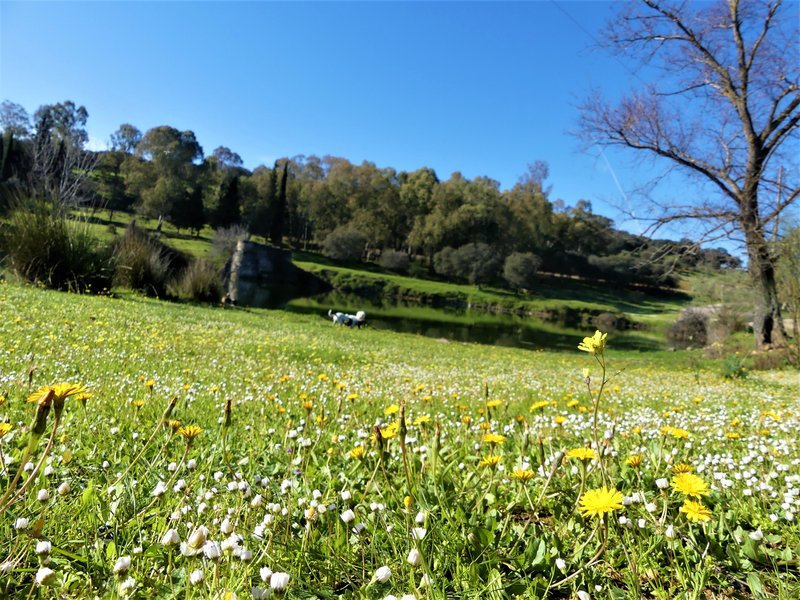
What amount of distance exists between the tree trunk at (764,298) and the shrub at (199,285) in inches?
750

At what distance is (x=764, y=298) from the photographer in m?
14.7

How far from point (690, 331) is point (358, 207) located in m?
55.7

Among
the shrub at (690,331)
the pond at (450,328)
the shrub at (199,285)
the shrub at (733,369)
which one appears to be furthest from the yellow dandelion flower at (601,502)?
the shrub at (690,331)

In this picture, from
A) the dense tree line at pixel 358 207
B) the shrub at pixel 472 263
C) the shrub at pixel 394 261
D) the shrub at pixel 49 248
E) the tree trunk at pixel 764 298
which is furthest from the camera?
the shrub at pixel 394 261

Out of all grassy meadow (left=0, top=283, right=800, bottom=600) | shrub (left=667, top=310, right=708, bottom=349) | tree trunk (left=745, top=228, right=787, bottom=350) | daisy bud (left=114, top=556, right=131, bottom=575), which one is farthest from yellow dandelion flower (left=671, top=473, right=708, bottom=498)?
shrub (left=667, top=310, right=708, bottom=349)

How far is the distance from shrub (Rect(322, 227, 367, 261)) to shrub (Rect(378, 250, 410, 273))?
4.44 metres

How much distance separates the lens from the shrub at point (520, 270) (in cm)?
6625

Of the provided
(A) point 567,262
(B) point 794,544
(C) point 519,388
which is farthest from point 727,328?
(A) point 567,262

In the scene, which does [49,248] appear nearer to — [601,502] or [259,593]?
[259,593]

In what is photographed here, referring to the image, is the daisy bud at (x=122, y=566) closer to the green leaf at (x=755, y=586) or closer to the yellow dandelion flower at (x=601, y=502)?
the yellow dandelion flower at (x=601, y=502)

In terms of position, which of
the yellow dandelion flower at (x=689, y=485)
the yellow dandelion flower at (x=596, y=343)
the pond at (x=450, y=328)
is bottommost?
the pond at (x=450, y=328)

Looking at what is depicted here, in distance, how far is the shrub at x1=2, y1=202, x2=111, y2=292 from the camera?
1121 cm

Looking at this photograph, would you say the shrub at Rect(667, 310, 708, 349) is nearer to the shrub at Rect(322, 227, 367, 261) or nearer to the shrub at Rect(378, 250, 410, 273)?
the shrub at Rect(378, 250, 410, 273)

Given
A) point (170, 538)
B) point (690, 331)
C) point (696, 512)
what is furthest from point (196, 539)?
point (690, 331)
